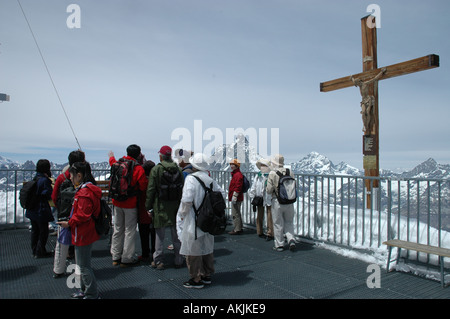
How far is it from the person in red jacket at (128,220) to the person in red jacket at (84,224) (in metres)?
1.33

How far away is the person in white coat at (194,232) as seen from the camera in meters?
4.39

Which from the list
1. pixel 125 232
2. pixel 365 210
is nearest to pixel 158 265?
pixel 125 232

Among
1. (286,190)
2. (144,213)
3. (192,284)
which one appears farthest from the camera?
(286,190)

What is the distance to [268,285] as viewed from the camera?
462 centimetres

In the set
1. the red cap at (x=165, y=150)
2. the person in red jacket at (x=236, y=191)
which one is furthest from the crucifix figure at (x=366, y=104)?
the red cap at (x=165, y=150)

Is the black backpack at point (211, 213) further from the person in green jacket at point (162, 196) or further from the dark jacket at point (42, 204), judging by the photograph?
the dark jacket at point (42, 204)

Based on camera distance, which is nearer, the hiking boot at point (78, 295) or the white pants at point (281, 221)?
the hiking boot at point (78, 295)

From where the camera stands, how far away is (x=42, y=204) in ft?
19.0

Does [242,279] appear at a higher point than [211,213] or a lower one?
lower

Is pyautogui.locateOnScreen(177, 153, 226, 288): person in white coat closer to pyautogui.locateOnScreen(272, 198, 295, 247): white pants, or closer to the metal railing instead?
pyautogui.locateOnScreen(272, 198, 295, 247): white pants

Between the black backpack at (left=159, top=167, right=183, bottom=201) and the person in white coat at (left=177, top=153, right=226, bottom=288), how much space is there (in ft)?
2.49

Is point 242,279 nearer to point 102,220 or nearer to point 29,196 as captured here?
point 102,220

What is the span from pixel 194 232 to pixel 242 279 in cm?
115

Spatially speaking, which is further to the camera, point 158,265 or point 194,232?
point 158,265
